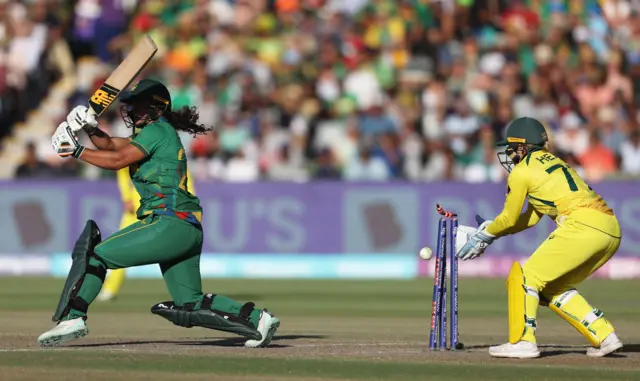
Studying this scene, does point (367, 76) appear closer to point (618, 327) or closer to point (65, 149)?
point (618, 327)

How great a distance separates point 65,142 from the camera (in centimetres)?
922

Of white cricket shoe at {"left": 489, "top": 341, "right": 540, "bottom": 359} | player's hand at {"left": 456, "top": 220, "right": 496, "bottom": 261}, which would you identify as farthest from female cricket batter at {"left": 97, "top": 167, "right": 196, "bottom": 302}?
white cricket shoe at {"left": 489, "top": 341, "right": 540, "bottom": 359}

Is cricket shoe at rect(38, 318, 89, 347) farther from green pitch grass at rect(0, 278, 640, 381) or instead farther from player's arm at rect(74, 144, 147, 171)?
player's arm at rect(74, 144, 147, 171)

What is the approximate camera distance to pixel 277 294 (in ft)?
57.9

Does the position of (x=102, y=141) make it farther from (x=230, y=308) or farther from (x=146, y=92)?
(x=230, y=308)

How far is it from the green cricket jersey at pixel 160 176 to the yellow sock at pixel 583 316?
106 inches

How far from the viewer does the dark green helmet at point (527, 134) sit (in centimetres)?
955

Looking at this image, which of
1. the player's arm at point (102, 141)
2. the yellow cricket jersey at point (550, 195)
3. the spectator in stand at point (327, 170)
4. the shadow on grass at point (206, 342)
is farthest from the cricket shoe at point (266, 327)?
the spectator in stand at point (327, 170)

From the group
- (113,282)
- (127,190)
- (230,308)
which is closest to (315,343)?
(230,308)

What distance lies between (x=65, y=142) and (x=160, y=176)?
76 centimetres

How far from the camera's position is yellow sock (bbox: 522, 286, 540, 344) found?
9195 mm

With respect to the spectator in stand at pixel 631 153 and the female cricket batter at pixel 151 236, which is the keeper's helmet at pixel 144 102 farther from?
the spectator in stand at pixel 631 153

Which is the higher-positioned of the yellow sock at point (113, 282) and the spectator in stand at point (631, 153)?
the spectator in stand at point (631, 153)

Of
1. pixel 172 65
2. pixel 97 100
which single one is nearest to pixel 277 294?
pixel 172 65
